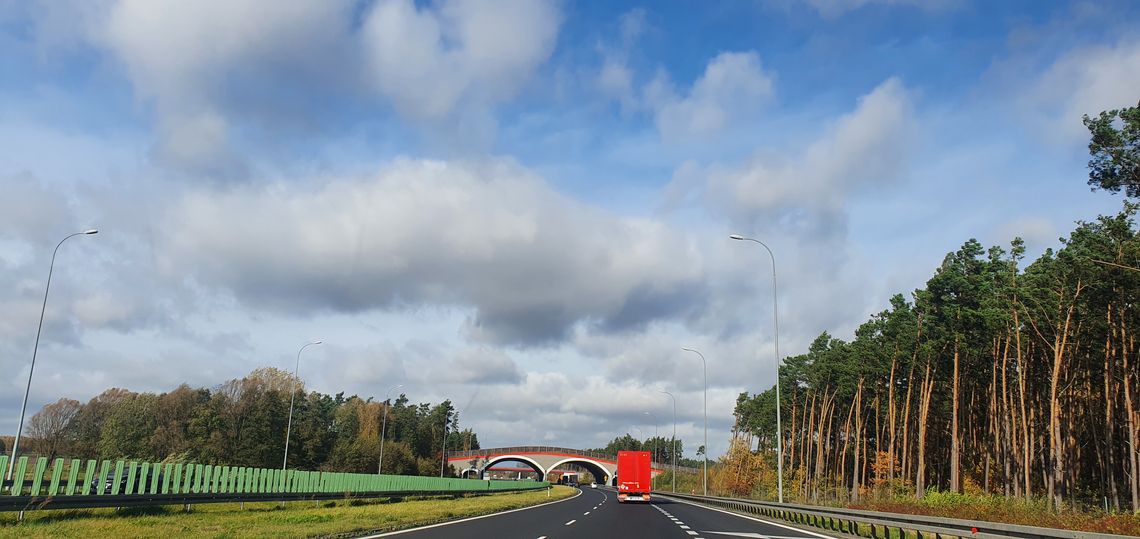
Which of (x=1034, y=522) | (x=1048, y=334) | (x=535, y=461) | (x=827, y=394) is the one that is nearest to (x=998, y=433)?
(x=1048, y=334)

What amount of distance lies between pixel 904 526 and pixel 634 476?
114 feet

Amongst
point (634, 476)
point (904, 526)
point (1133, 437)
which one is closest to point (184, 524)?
point (904, 526)

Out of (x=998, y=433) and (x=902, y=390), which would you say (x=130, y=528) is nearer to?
(x=998, y=433)

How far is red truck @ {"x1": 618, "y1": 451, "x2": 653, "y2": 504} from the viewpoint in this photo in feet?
Result: 168

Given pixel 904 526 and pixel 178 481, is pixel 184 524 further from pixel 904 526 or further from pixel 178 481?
pixel 904 526

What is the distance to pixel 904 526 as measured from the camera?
1798cm

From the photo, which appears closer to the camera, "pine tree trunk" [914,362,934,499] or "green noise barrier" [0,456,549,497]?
"green noise barrier" [0,456,549,497]

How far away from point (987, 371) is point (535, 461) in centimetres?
11903

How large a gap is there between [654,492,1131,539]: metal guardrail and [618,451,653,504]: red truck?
1807 cm

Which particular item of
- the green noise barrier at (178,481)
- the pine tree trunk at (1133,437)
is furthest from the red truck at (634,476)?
the pine tree trunk at (1133,437)

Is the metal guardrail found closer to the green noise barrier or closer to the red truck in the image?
the red truck

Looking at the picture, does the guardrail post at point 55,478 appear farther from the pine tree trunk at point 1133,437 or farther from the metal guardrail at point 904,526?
the pine tree trunk at point 1133,437

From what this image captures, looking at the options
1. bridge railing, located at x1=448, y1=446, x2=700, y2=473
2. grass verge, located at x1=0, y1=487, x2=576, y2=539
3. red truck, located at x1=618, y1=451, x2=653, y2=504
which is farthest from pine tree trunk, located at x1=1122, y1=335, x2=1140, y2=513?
bridge railing, located at x1=448, y1=446, x2=700, y2=473

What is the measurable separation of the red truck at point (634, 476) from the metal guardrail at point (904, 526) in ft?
59.3
